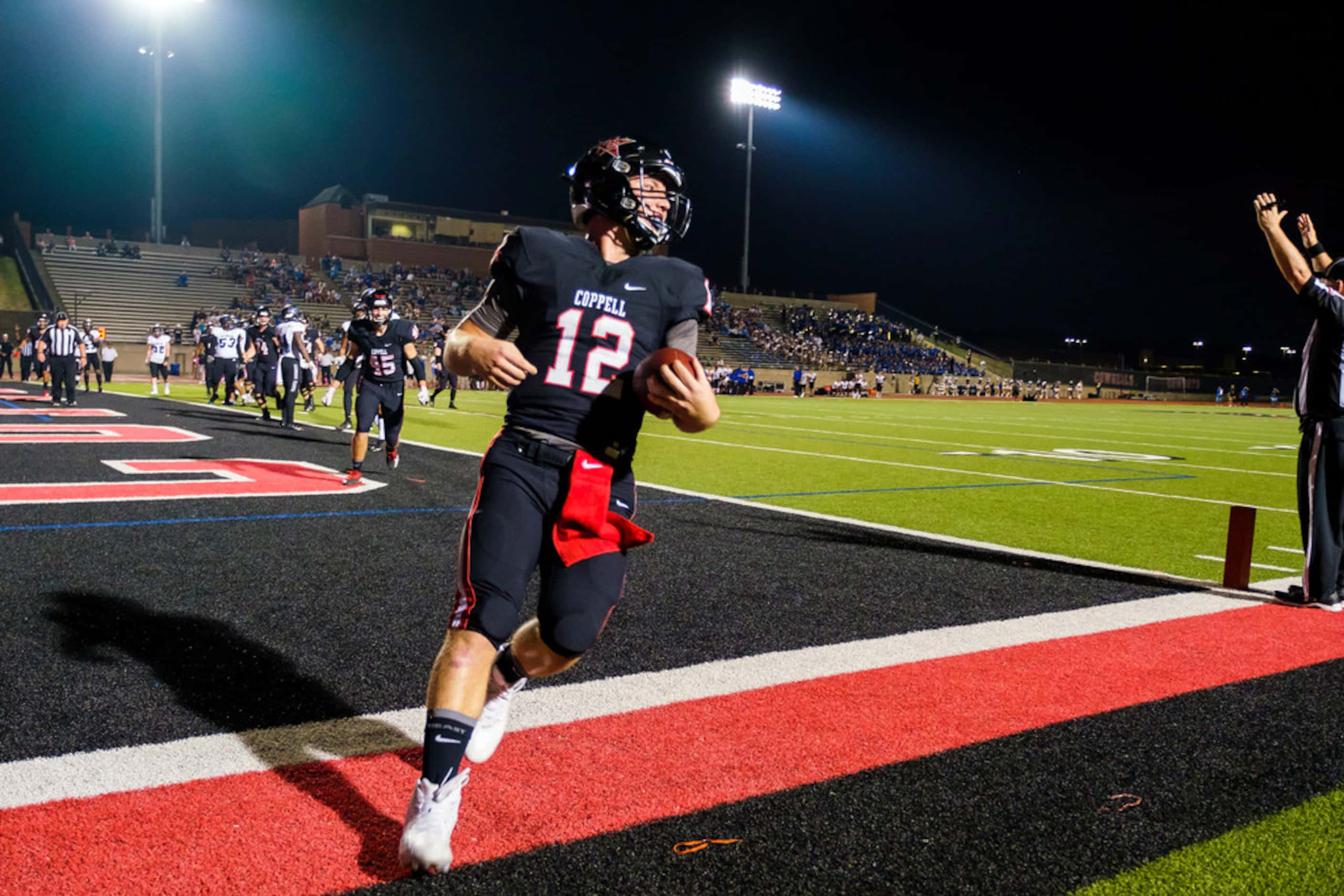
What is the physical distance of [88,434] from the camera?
13336 mm

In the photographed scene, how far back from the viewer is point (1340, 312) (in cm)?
550

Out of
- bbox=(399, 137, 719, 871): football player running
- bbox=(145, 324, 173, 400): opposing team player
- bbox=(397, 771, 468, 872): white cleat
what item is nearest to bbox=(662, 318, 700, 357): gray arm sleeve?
bbox=(399, 137, 719, 871): football player running

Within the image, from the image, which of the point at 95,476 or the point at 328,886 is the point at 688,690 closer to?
the point at 328,886

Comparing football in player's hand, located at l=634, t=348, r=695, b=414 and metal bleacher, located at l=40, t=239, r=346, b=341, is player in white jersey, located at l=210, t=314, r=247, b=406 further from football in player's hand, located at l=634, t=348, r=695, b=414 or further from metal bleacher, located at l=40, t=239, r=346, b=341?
football in player's hand, located at l=634, t=348, r=695, b=414

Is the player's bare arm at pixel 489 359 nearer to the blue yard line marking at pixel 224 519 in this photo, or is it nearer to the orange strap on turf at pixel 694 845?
the orange strap on turf at pixel 694 845

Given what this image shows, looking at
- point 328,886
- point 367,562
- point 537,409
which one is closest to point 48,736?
point 328,886

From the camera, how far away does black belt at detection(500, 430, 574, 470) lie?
9.07 ft

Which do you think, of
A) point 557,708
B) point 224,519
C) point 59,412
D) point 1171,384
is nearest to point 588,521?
point 557,708

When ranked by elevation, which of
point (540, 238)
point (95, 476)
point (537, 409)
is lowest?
point (95, 476)

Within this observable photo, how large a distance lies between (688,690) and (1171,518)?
6743 millimetres

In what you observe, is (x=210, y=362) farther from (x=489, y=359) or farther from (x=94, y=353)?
(x=489, y=359)

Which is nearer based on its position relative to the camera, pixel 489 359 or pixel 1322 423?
pixel 489 359

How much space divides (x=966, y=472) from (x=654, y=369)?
10533 millimetres

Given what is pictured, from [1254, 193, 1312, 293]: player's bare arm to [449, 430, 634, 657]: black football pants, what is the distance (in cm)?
436
